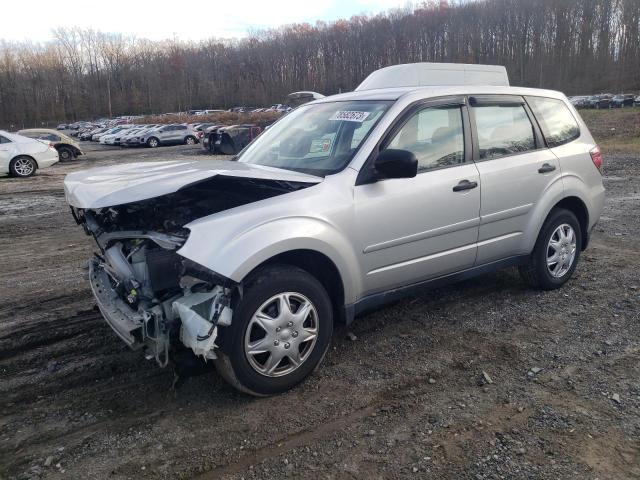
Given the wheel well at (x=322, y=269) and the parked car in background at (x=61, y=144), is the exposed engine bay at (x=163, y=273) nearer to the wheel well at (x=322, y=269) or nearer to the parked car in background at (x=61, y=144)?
the wheel well at (x=322, y=269)

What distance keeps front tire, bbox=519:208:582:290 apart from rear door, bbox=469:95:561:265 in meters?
0.24

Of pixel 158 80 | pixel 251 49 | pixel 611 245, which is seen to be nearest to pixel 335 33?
pixel 251 49

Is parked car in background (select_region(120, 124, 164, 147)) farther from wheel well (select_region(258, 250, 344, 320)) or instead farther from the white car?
wheel well (select_region(258, 250, 344, 320))

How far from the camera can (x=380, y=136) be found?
383cm

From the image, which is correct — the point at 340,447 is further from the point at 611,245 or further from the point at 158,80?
the point at 158,80

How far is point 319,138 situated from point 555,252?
2.61 meters

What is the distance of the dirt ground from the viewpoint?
2779 mm

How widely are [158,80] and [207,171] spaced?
117 meters

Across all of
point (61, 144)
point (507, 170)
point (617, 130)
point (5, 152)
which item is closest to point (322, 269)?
point (507, 170)

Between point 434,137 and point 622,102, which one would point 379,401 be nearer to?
point 434,137

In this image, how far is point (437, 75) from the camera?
4.79m

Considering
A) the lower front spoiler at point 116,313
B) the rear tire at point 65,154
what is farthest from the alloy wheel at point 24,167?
the lower front spoiler at point 116,313

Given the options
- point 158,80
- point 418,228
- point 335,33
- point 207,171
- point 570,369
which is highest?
point 335,33

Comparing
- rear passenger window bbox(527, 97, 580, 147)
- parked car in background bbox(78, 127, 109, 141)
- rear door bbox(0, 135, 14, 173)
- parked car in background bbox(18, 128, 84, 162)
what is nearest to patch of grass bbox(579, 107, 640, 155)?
rear passenger window bbox(527, 97, 580, 147)
